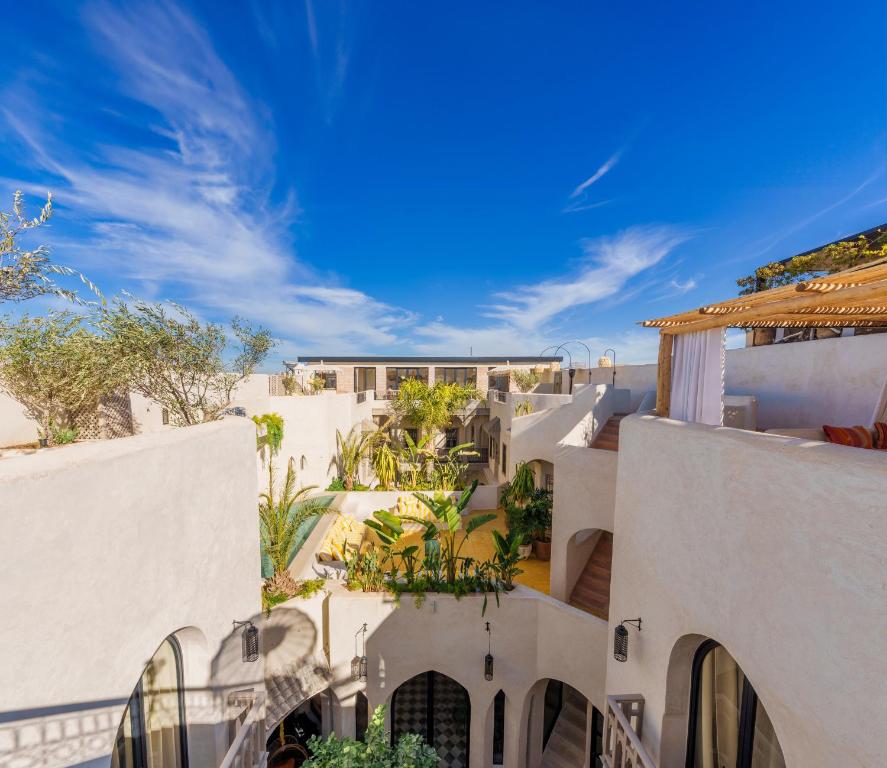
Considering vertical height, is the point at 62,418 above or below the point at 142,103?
below

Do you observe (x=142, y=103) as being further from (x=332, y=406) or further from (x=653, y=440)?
(x=653, y=440)

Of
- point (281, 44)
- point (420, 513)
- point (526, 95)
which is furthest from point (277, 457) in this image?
point (526, 95)

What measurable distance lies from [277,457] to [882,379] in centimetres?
1630

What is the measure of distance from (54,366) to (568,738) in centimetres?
1481

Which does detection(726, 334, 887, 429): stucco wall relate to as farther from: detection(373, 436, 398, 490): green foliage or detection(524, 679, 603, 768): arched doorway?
detection(373, 436, 398, 490): green foliage

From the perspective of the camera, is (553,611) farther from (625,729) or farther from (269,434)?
(269,434)

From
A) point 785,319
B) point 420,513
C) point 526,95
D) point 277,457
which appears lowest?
point 420,513

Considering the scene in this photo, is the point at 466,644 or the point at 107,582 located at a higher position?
the point at 107,582

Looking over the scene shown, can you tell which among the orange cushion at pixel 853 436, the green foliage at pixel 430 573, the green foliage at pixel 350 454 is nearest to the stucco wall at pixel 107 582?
the green foliage at pixel 430 573

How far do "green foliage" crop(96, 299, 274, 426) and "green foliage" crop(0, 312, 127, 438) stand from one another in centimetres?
37

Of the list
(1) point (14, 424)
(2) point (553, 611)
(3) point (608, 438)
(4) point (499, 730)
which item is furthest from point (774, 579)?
(1) point (14, 424)

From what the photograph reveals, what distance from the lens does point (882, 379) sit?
698 cm

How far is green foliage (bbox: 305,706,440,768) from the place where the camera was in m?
5.60

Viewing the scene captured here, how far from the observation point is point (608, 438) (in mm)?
12031
